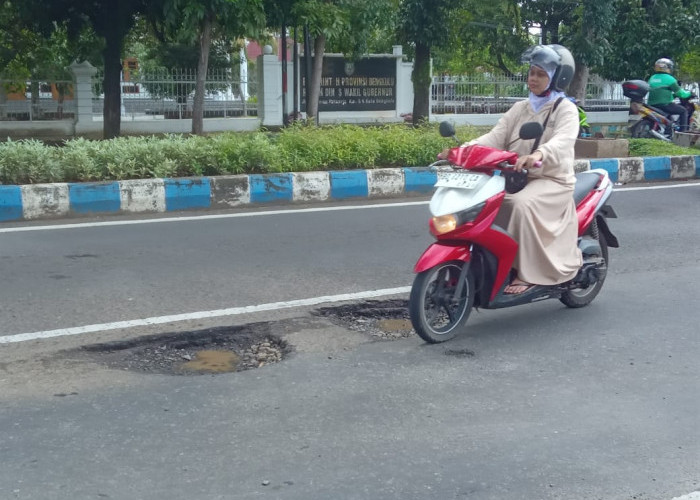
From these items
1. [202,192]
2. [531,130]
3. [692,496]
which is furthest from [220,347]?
[202,192]

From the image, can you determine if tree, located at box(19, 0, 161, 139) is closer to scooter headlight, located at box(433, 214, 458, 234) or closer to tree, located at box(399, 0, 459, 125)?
tree, located at box(399, 0, 459, 125)

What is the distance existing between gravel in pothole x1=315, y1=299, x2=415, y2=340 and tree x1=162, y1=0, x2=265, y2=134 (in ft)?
30.4

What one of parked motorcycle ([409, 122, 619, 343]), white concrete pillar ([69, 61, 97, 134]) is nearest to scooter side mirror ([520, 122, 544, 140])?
parked motorcycle ([409, 122, 619, 343])

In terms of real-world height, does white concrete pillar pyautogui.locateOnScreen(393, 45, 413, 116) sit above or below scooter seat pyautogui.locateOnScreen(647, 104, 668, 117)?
above

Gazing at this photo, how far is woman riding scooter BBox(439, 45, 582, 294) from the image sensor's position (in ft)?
16.5

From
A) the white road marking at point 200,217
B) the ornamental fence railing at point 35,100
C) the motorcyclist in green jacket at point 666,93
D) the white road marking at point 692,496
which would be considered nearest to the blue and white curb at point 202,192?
the white road marking at point 200,217

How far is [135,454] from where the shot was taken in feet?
11.5

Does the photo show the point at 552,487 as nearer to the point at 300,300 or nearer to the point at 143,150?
the point at 300,300

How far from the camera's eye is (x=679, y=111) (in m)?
15.5

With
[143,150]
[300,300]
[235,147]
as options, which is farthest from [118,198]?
[300,300]

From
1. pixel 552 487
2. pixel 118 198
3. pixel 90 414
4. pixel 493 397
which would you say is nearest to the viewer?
pixel 552 487

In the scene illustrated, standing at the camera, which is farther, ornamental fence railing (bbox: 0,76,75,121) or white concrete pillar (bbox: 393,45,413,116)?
white concrete pillar (bbox: 393,45,413,116)

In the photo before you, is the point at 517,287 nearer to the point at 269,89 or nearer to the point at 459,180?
the point at 459,180

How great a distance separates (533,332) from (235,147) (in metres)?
5.23
